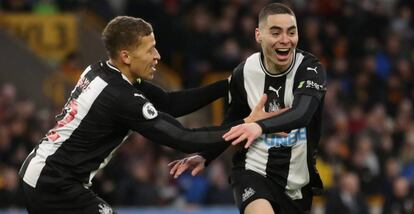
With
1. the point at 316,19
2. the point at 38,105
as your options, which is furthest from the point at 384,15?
the point at 38,105

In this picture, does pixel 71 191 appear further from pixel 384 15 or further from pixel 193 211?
pixel 384 15

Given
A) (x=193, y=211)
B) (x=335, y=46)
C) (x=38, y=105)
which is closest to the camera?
(x=193, y=211)

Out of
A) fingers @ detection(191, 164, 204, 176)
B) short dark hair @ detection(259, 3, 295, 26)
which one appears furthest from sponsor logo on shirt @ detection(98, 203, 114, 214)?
short dark hair @ detection(259, 3, 295, 26)

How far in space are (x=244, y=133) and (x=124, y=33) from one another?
1078mm

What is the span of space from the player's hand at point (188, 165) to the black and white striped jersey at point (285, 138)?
0.31m

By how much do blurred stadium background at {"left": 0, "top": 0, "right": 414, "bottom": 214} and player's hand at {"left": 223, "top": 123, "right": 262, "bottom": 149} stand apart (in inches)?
259

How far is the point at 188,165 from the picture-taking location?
8109mm

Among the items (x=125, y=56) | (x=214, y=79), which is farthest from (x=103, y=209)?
(x=214, y=79)

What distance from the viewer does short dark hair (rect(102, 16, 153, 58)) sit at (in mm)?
7375

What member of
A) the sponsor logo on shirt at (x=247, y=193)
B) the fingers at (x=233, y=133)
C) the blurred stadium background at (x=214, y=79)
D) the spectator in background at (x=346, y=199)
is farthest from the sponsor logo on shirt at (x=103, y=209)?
the spectator in background at (x=346, y=199)

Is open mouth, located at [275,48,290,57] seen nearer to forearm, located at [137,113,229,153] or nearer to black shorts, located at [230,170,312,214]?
Result: forearm, located at [137,113,229,153]

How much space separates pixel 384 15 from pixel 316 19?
1.55m

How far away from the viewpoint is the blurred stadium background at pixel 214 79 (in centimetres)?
1455

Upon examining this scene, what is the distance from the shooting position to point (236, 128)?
7.27 metres
